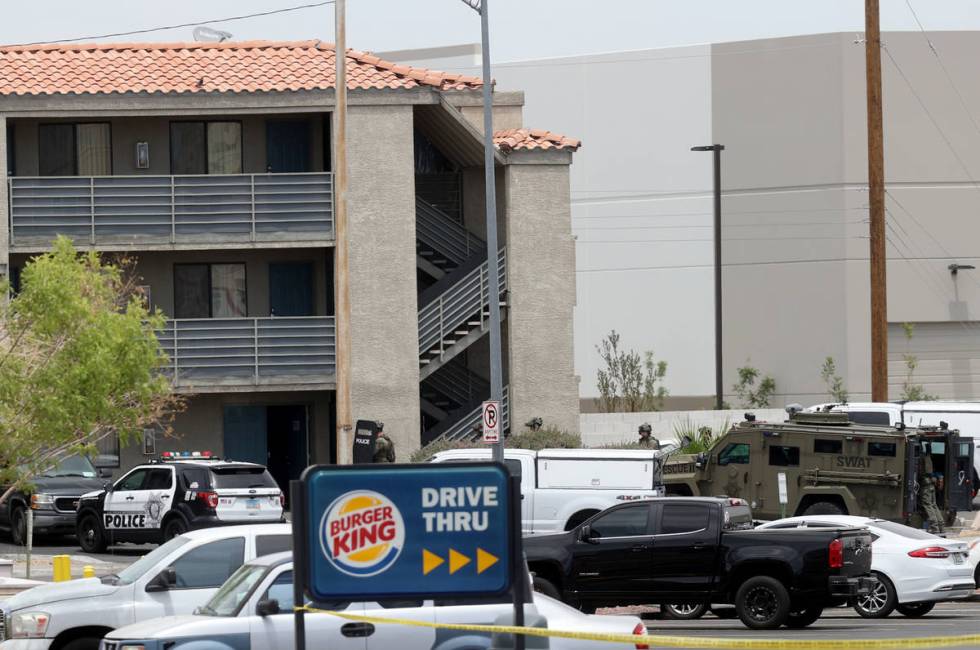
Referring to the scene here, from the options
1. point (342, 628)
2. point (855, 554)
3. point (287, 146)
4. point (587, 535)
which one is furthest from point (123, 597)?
point (287, 146)

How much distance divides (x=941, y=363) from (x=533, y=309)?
2468 centimetres

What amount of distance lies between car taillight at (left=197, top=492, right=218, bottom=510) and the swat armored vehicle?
26.1ft

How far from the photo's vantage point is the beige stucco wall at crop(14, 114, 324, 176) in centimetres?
3769

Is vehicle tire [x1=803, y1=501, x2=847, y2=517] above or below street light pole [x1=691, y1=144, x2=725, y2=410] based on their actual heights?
below

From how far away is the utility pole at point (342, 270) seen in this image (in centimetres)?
3014

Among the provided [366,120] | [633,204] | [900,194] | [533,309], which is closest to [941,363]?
[900,194]

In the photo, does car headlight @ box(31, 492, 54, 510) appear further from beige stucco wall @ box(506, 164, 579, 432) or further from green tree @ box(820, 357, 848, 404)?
green tree @ box(820, 357, 848, 404)

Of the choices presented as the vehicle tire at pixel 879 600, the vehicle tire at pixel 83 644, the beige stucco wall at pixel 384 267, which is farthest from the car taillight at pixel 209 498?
the vehicle tire at pixel 83 644

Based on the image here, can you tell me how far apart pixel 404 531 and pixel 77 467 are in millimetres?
24486

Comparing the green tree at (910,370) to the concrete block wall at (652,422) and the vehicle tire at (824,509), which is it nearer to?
the concrete block wall at (652,422)

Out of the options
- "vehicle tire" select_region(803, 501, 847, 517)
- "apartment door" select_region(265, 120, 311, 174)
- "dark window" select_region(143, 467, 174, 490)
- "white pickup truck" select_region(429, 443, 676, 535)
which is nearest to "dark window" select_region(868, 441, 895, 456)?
"vehicle tire" select_region(803, 501, 847, 517)

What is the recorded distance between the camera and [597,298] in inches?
2430

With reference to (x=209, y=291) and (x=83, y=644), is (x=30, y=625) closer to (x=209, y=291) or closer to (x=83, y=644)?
(x=83, y=644)

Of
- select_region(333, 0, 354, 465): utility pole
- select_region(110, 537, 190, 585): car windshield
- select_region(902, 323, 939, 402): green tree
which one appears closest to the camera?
select_region(110, 537, 190, 585): car windshield
